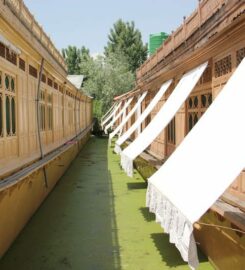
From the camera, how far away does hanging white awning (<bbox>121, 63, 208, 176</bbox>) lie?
7023 mm

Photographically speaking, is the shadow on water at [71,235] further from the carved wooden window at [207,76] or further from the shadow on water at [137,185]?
the carved wooden window at [207,76]

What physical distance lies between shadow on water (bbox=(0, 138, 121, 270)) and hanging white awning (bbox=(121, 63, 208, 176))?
1406 millimetres

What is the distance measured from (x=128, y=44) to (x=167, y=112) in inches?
1918

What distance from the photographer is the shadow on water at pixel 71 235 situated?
19.1ft

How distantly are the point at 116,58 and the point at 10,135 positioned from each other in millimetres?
37997

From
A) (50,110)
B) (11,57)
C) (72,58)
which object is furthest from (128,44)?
(11,57)

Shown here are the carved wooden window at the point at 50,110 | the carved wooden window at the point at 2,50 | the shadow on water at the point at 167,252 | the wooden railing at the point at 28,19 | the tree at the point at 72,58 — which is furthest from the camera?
the tree at the point at 72,58

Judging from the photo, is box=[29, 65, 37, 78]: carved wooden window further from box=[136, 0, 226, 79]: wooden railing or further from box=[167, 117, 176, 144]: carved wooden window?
box=[136, 0, 226, 79]: wooden railing

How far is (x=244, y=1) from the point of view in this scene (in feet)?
21.2

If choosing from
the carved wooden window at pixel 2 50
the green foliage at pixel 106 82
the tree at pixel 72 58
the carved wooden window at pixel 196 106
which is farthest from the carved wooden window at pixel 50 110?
the tree at pixel 72 58

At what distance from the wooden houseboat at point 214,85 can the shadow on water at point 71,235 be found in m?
1.52

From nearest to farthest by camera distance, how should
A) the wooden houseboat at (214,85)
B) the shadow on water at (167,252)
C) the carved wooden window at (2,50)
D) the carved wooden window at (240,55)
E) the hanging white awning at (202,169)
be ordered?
the hanging white awning at (202,169), the wooden houseboat at (214,85), the carved wooden window at (240,55), the shadow on water at (167,252), the carved wooden window at (2,50)

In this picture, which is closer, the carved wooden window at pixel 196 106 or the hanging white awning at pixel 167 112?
the hanging white awning at pixel 167 112

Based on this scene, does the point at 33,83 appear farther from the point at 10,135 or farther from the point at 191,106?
the point at 191,106
